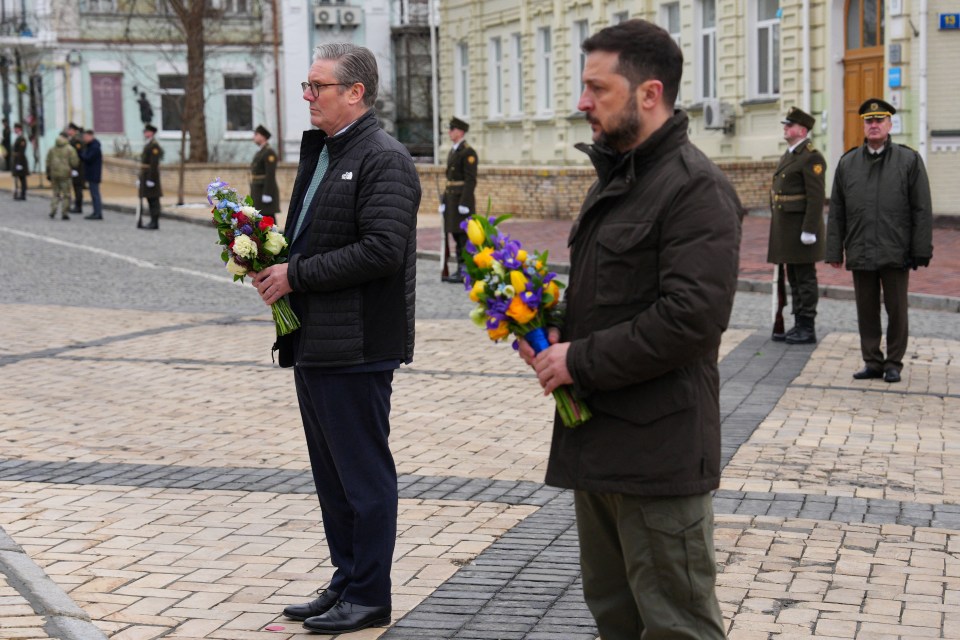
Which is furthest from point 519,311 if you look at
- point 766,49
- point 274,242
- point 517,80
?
point 517,80

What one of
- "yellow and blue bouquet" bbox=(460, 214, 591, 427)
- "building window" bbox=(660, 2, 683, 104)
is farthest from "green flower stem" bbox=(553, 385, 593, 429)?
"building window" bbox=(660, 2, 683, 104)

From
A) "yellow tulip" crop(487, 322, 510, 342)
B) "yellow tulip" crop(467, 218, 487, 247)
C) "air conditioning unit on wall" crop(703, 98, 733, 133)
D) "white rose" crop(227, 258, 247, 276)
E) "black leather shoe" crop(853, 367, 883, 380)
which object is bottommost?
"black leather shoe" crop(853, 367, 883, 380)

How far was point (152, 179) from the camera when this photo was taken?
28.2m

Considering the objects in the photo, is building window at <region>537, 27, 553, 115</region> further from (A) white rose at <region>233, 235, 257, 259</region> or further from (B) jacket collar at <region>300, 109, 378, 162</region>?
(A) white rose at <region>233, 235, 257, 259</region>

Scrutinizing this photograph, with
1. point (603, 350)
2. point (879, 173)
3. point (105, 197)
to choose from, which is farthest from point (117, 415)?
point (105, 197)

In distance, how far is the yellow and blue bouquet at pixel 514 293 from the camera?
3.76m

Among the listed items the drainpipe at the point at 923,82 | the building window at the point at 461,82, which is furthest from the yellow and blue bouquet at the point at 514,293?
the building window at the point at 461,82

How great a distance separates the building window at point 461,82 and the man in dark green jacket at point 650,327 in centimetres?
3908

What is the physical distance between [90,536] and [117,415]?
3134mm

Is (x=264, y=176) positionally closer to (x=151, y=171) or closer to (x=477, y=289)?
(x=151, y=171)

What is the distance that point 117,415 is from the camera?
9484mm

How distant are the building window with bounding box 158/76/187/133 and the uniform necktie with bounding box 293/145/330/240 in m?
48.9

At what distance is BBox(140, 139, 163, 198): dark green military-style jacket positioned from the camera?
2816 centimetres

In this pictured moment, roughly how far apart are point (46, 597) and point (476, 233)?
2511 millimetres
